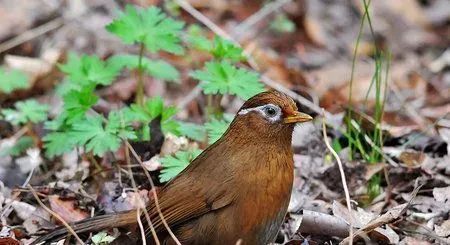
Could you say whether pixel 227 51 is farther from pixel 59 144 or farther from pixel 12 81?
pixel 12 81

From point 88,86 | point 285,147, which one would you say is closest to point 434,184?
point 285,147

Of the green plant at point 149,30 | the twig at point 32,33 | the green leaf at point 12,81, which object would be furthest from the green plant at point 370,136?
the twig at point 32,33

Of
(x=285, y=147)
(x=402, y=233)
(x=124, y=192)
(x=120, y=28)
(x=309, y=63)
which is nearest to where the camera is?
(x=285, y=147)

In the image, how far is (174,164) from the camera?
5074mm

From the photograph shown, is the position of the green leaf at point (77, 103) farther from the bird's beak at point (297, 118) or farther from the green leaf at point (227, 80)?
the bird's beak at point (297, 118)

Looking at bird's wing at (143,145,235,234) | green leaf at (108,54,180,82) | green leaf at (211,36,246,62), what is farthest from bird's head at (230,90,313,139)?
green leaf at (108,54,180,82)

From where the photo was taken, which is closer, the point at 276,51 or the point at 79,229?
the point at 79,229

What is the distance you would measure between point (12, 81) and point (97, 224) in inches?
101

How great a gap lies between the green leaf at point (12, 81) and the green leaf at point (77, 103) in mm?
1405

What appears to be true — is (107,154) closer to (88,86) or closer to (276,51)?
(88,86)

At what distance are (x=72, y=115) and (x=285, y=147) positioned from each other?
5.28 ft

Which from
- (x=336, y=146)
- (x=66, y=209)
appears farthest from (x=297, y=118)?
(x=66, y=209)

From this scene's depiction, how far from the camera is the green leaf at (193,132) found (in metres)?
5.62

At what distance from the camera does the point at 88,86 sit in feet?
18.7
